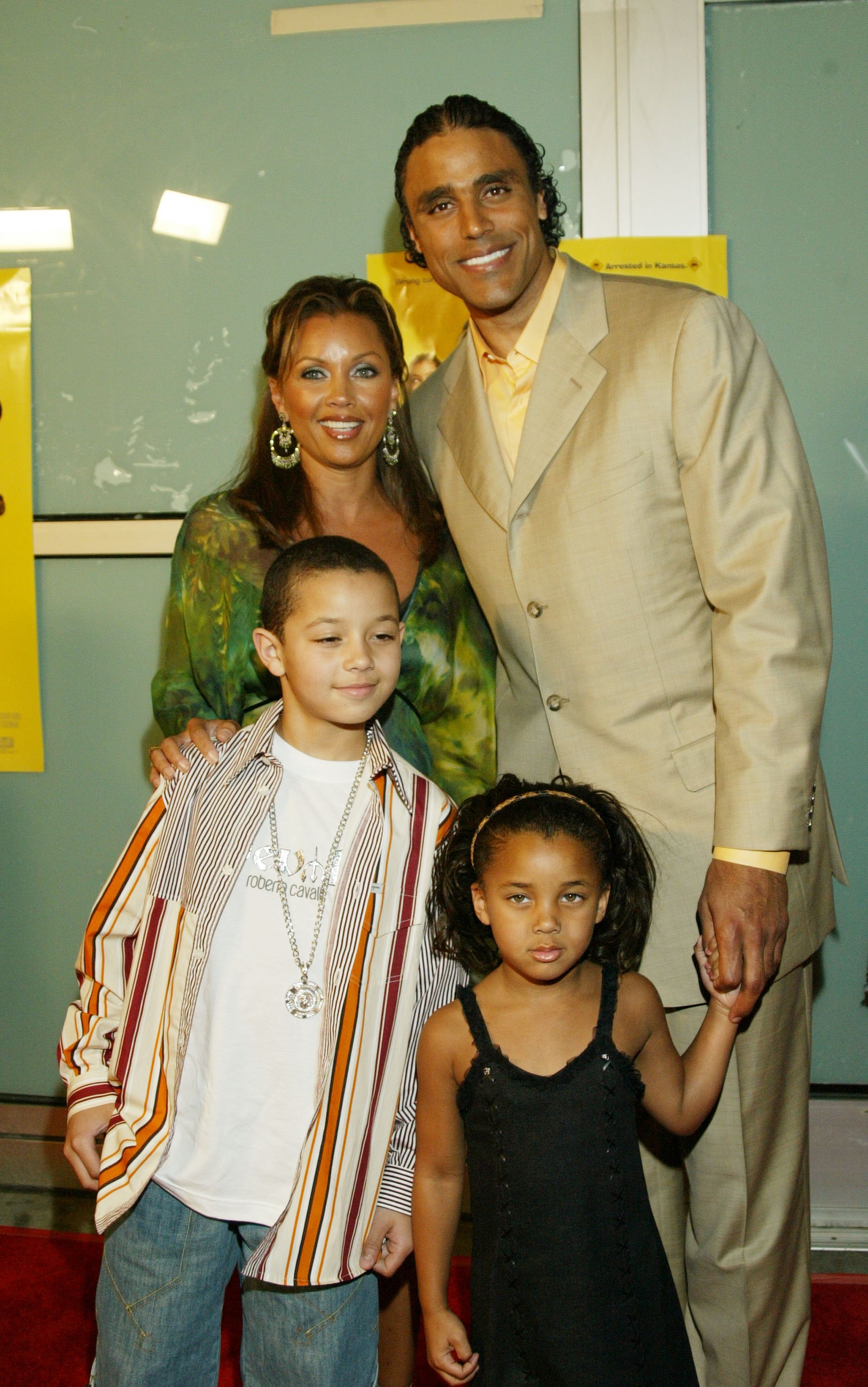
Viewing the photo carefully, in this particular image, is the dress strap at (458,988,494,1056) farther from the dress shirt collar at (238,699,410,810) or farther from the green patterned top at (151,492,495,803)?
the green patterned top at (151,492,495,803)

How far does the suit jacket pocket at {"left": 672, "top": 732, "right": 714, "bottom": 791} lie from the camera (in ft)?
4.75

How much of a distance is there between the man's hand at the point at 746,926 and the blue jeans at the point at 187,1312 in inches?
24.1

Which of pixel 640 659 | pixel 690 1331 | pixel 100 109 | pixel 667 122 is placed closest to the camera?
pixel 640 659

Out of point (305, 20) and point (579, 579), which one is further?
point (305, 20)

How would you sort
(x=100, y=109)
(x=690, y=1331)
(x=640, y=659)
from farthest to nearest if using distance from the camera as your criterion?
1. (x=100, y=109)
2. (x=690, y=1331)
3. (x=640, y=659)

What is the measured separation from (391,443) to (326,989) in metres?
0.86

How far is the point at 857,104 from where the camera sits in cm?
209

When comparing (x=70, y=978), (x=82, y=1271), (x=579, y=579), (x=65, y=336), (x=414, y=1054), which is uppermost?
(x=65, y=336)

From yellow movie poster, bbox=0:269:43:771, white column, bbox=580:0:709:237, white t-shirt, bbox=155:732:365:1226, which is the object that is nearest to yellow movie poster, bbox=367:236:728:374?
white column, bbox=580:0:709:237

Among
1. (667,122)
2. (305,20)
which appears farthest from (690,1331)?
(305,20)

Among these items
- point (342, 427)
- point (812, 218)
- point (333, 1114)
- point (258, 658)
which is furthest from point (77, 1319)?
point (812, 218)

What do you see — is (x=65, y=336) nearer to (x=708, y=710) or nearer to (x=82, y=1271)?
(x=708, y=710)

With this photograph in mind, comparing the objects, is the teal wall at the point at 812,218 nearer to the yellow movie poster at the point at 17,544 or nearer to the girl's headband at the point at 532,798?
the girl's headband at the point at 532,798

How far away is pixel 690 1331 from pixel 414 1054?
673mm
